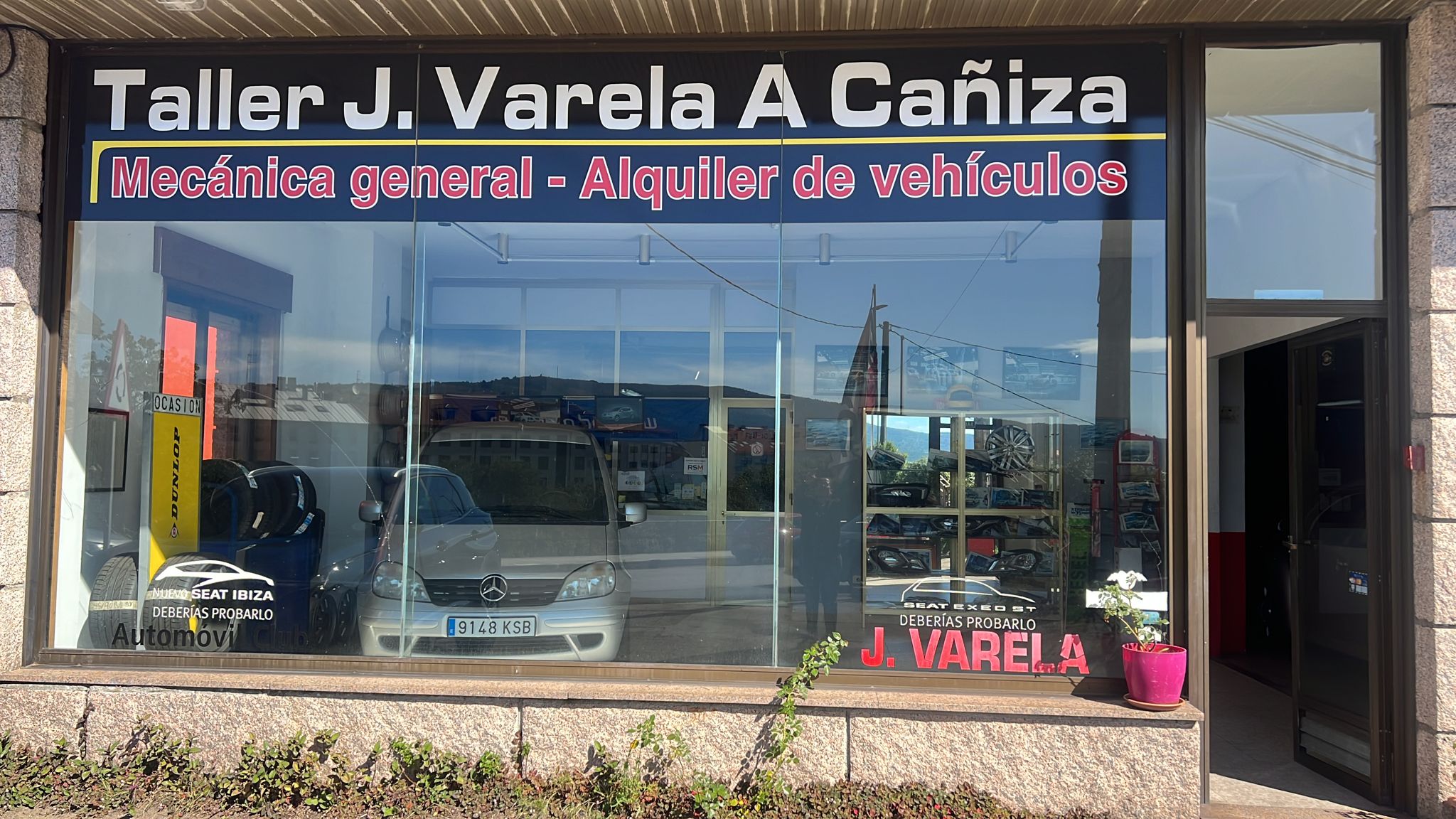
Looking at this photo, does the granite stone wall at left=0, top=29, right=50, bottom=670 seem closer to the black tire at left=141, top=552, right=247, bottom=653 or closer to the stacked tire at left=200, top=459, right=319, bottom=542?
the black tire at left=141, top=552, right=247, bottom=653

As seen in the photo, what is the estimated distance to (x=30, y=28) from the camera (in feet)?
16.6

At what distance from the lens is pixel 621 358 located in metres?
5.51

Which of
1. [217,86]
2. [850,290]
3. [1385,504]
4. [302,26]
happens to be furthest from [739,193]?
[1385,504]

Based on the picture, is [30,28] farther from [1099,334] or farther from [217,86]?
[1099,334]

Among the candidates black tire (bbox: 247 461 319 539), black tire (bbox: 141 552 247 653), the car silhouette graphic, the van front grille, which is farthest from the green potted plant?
black tire (bbox: 141 552 247 653)

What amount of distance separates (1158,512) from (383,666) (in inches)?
154

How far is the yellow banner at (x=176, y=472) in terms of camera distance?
17.7 ft

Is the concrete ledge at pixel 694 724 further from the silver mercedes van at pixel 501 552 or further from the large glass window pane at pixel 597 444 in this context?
the large glass window pane at pixel 597 444

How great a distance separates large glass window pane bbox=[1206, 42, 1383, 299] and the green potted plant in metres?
1.53

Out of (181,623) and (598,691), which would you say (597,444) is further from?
(181,623)

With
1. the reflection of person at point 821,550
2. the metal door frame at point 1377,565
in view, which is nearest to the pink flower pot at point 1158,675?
the metal door frame at point 1377,565

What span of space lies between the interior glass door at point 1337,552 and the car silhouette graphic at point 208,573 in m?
5.56

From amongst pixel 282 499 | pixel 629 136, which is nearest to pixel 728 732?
pixel 282 499

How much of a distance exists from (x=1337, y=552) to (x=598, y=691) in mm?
3829
